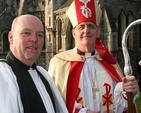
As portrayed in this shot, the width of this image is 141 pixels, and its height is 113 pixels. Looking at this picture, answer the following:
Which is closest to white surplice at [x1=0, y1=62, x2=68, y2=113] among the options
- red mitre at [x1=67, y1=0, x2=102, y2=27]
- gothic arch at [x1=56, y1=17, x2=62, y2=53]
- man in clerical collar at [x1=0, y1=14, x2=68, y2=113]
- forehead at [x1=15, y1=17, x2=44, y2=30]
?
man in clerical collar at [x1=0, y1=14, x2=68, y2=113]

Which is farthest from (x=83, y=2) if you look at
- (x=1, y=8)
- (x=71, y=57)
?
(x=1, y=8)

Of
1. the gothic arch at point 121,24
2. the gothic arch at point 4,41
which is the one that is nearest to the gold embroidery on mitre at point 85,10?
the gothic arch at point 121,24

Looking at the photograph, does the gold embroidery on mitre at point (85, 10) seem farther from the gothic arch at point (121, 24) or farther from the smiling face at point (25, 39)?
the gothic arch at point (121, 24)

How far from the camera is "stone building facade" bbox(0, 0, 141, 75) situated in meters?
16.1

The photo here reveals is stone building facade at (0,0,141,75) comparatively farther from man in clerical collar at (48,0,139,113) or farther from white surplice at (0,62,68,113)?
white surplice at (0,62,68,113)

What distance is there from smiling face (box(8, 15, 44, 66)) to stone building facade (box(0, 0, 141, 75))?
44.4ft

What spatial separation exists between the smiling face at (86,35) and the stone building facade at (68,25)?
484 inches

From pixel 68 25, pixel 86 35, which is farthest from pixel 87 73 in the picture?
pixel 68 25

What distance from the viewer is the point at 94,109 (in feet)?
12.1

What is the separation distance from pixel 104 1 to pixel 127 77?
13835 millimetres

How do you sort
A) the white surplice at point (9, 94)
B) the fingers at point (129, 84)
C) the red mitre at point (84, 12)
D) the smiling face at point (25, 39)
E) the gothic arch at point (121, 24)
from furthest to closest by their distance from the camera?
the gothic arch at point (121, 24), the red mitre at point (84, 12), the fingers at point (129, 84), the smiling face at point (25, 39), the white surplice at point (9, 94)

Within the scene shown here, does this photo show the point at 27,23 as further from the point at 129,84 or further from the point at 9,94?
the point at 129,84

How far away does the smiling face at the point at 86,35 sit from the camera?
362 cm

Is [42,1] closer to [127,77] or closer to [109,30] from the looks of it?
[109,30]
